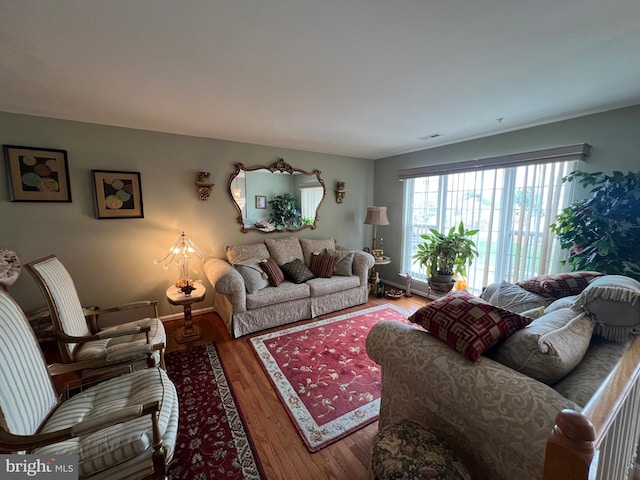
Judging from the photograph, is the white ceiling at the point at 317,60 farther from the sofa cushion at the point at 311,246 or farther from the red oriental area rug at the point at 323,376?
the red oriental area rug at the point at 323,376

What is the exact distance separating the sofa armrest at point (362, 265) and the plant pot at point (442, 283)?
2.85 feet

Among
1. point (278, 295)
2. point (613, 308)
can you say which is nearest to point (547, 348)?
point (613, 308)

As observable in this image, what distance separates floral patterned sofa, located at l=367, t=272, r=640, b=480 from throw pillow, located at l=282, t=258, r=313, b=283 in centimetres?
200

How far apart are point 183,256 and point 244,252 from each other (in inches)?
28.4

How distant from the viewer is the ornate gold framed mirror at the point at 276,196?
3.55 meters

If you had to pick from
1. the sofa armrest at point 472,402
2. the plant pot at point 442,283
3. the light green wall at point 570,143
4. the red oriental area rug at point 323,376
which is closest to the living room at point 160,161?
the light green wall at point 570,143

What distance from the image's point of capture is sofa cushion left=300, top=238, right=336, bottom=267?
12.5 feet

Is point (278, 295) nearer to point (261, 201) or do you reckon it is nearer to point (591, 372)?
point (261, 201)

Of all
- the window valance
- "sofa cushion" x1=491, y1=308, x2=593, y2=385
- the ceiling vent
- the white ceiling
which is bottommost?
"sofa cushion" x1=491, y1=308, x2=593, y2=385

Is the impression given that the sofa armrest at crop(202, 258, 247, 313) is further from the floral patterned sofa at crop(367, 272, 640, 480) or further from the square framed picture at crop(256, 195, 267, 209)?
the floral patterned sofa at crop(367, 272, 640, 480)

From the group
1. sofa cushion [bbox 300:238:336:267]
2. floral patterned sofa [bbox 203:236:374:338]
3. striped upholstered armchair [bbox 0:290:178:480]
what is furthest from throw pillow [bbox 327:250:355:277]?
striped upholstered armchair [bbox 0:290:178:480]

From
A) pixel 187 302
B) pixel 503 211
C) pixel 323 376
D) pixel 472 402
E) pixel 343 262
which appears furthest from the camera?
pixel 343 262

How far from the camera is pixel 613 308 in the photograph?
1117 millimetres

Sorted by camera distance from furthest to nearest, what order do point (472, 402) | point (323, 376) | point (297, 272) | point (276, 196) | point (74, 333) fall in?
point (276, 196)
point (297, 272)
point (323, 376)
point (74, 333)
point (472, 402)
